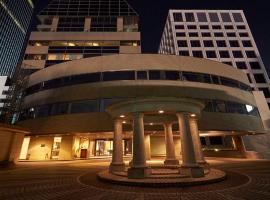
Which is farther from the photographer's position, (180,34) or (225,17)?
(225,17)

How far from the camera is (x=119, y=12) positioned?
4731cm

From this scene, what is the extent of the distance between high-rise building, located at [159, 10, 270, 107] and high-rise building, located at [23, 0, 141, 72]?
70.7 ft

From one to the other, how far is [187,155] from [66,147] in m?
20.2

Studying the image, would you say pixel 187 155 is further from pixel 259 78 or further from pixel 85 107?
pixel 259 78

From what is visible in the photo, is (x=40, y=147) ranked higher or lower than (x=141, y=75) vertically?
lower

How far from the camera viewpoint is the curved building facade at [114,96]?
22609 mm

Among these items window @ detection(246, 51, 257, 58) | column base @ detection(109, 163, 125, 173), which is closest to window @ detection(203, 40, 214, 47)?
window @ detection(246, 51, 257, 58)

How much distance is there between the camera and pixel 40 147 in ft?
85.6

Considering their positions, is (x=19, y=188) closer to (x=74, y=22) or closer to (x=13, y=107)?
(x=13, y=107)

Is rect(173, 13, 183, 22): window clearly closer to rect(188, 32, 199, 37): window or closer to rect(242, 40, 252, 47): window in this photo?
rect(188, 32, 199, 37): window

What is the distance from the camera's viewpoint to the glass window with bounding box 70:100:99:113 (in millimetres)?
22828

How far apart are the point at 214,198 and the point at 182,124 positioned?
16.2 feet

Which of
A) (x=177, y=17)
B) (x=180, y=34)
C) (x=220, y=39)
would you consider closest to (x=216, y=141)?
(x=220, y=39)

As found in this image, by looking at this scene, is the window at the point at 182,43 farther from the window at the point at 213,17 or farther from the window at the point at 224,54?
the window at the point at 213,17
